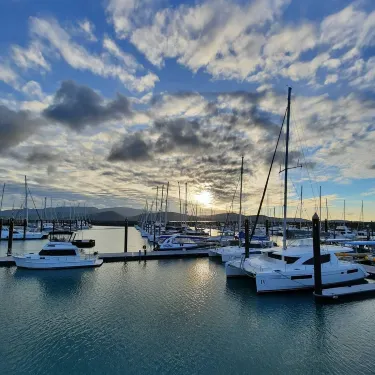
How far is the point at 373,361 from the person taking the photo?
1225 cm

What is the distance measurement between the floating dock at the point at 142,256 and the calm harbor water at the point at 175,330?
834 cm

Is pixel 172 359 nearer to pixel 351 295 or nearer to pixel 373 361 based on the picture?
pixel 373 361

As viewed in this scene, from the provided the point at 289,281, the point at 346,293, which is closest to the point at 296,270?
the point at 289,281

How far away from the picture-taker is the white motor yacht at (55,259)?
30.1m

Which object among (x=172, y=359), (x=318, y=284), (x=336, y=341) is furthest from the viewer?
(x=318, y=284)

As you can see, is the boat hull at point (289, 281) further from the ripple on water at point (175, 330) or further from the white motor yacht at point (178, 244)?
the white motor yacht at point (178, 244)

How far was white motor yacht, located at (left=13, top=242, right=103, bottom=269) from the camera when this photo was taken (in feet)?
98.8

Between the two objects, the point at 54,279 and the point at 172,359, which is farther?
the point at 54,279

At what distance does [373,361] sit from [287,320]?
17.0ft

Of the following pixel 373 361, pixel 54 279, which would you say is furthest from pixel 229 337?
pixel 54 279

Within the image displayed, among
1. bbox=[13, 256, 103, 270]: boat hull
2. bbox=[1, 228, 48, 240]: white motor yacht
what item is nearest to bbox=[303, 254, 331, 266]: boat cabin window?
bbox=[13, 256, 103, 270]: boat hull

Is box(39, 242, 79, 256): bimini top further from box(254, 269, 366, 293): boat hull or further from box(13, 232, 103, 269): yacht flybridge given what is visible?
box(254, 269, 366, 293): boat hull

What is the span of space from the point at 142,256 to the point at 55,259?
10.7m

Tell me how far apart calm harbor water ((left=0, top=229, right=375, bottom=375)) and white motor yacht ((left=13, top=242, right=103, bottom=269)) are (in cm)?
486
